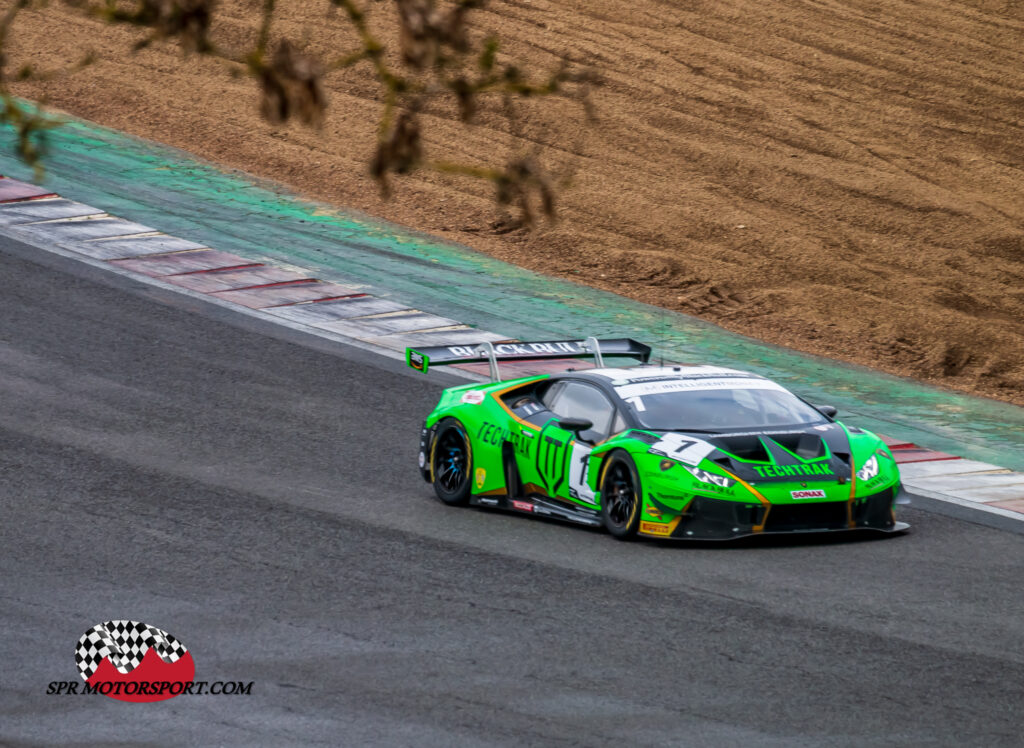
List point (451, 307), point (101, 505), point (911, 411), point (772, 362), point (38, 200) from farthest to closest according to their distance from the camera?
point (38, 200) → point (451, 307) → point (772, 362) → point (911, 411) → point (101, 505)

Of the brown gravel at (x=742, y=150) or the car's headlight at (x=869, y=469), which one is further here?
the brown gravel at (x=742, y=150)

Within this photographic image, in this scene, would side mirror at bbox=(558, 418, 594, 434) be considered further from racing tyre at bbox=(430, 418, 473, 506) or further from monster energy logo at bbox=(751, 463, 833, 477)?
monster energy logo at bbox=(751, 463, 833, 477)

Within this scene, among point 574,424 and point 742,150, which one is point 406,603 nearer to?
point 574,424

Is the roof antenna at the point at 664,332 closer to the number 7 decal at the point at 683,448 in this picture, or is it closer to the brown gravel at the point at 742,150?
the brown gravel at the point at 742,150

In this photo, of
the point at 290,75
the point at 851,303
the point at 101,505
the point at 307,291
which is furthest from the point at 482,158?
the point at 290,75

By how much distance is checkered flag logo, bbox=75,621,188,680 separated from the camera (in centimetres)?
946

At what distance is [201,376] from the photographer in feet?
57.9

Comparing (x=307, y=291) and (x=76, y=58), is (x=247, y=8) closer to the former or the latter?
(x=76, y=58)

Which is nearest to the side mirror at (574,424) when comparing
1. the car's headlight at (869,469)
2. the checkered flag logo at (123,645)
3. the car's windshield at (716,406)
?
the car's windshield at (716,406)

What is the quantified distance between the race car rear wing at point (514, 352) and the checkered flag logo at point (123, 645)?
13.0 ft

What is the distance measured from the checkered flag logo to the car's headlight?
5.31 meters

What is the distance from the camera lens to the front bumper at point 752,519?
1190 centimetres

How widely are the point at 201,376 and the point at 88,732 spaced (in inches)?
380

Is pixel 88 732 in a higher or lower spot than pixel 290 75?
lower
